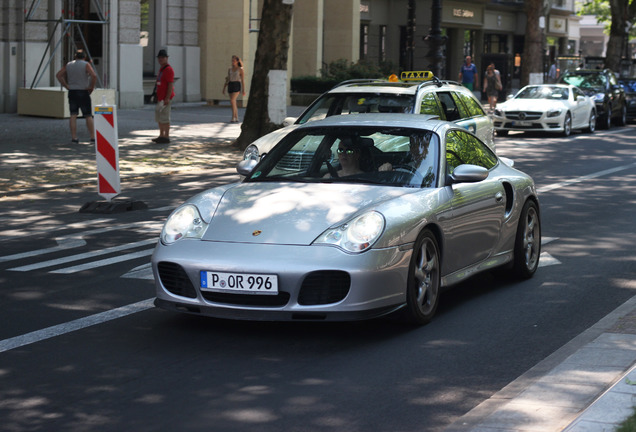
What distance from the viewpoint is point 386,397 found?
227 inches

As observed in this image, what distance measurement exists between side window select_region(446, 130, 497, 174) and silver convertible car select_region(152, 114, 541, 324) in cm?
2

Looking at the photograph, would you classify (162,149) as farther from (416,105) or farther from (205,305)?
(205,305)

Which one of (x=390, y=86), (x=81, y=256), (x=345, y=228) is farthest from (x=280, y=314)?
(x=390, y=86)

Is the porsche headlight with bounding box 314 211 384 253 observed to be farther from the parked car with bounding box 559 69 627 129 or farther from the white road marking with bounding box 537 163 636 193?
the parked car with bounding box 559 69 627 129

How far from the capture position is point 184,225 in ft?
23.9

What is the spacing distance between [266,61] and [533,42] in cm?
2031

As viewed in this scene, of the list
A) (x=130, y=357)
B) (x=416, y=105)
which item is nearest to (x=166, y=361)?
(x=130, y=357)

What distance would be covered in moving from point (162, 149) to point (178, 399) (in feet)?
52.9

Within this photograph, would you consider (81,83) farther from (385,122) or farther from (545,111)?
(385,122)

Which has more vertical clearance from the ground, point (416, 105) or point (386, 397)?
point (416, 105)

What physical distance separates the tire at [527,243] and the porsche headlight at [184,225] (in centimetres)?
290

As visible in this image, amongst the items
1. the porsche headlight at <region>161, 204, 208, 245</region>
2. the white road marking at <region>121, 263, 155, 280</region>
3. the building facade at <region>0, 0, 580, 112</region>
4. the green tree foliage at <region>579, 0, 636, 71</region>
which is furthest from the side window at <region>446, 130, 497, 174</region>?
the green tree foliage at <region>579, 0, 636, 71</region>

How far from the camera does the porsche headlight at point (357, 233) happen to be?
6809 mm

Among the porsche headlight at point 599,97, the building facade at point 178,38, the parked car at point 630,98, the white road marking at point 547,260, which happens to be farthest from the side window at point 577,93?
the white road marking at point 547,260
